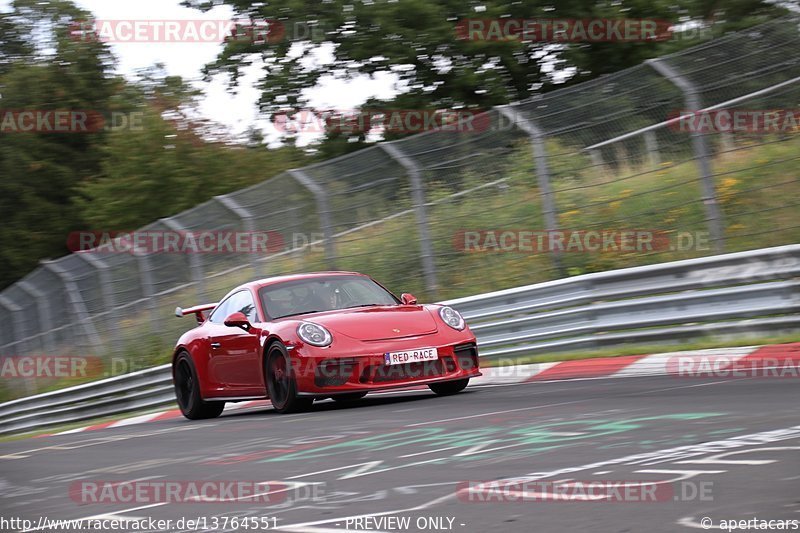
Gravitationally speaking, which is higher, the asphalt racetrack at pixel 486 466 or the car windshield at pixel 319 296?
the asphalt racetrack at pixel 486 466

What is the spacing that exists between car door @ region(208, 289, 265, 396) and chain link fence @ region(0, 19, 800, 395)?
3.14 metres

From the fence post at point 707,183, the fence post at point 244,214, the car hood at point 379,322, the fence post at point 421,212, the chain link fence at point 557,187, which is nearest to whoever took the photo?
the car hood at point 379,322

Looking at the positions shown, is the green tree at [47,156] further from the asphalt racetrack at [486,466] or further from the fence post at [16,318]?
the asphalt racetrack at [486,466]

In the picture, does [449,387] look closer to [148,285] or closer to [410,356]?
[410,356]

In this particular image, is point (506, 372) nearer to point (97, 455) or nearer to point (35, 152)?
point (97, 455)

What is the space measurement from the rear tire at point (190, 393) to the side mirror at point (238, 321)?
1373 millimetres

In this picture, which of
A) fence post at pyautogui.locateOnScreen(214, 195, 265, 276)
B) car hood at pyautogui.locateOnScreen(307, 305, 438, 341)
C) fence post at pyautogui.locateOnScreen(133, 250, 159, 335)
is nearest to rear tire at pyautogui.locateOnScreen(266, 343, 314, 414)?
car hood at pyautogui.locateOnScreen(307, 305, 438, 341)

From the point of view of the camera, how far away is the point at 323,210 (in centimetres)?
1484

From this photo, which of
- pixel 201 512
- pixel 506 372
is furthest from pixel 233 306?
pixel 201 512

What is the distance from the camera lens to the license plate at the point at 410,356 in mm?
9328

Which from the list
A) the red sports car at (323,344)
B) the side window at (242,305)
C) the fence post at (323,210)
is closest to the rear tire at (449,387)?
the red sports car at (323,344)

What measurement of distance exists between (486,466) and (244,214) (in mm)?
11201

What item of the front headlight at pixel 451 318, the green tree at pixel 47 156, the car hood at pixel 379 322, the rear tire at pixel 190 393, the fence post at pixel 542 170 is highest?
the fence post at pixel 542 170

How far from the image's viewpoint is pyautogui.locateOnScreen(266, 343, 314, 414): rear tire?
961 centimetres
